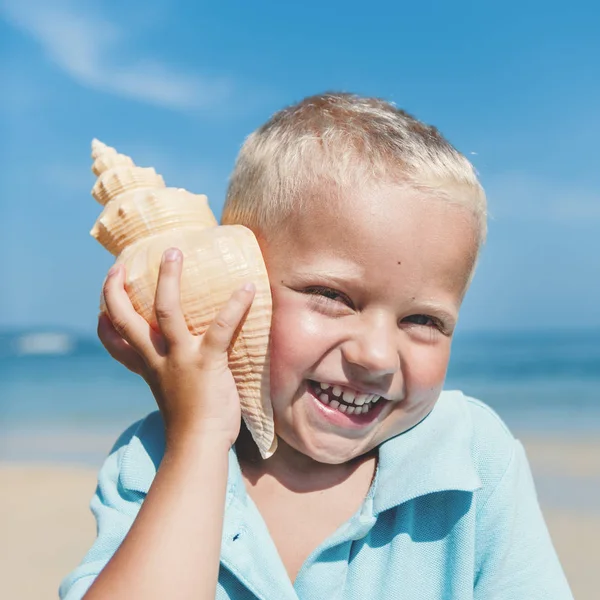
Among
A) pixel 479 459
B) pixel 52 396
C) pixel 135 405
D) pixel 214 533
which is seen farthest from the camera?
pixel 52 396

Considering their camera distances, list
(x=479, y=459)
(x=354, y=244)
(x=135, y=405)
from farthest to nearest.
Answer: (x=135, y=405) → (x=479, y=459) → (x=354, y=244)

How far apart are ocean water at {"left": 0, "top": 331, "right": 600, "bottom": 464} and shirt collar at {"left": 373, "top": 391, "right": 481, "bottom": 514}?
27.5ft

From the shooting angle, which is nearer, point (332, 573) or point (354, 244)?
point (354, 244)

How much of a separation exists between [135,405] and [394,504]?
43.6 ft

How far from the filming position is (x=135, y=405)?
584 inches

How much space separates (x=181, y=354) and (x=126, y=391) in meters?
15.9

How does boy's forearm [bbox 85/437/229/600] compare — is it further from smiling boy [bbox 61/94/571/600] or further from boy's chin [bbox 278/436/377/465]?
boy's chin [bbox 278/436/377/465]

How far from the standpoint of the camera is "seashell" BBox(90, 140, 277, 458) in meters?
1.84

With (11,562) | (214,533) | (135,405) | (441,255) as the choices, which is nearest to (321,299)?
(441,255)

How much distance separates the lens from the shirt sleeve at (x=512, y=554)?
2123 mm

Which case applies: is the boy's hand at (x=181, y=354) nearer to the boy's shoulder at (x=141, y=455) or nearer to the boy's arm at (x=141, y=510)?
the boy's arm at (x=141, y=510)

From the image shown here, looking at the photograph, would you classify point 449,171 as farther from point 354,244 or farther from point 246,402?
point 246,402

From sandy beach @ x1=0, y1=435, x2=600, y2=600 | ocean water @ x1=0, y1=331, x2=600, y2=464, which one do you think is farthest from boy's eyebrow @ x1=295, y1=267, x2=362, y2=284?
ocean water @ x1=0, y1=331, x2=600, y2=464

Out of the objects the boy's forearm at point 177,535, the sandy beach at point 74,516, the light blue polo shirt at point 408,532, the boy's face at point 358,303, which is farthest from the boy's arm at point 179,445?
the sandy beach at point 74,516
